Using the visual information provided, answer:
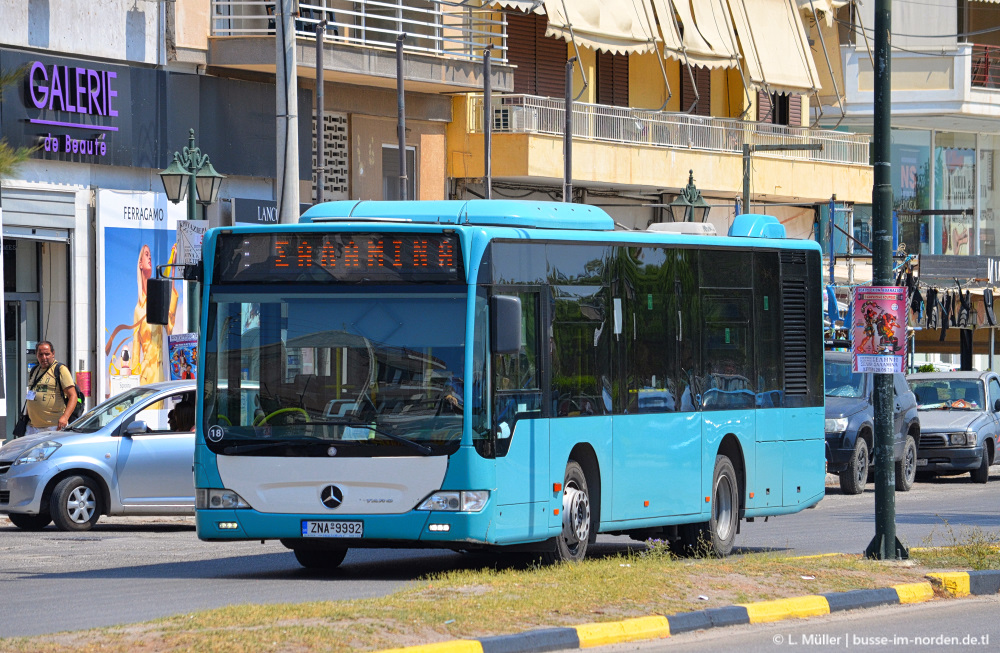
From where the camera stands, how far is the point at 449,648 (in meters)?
9.01

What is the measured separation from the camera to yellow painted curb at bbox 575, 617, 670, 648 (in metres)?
9.85

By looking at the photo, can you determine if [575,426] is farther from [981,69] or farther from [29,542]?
[981,69]

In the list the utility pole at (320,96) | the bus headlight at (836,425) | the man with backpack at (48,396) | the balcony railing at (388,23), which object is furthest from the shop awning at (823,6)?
the man with backpack at (48,396)

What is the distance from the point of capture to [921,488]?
88.3ft

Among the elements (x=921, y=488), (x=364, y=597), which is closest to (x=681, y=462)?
(x=364, y=597)

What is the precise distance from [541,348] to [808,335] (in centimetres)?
434

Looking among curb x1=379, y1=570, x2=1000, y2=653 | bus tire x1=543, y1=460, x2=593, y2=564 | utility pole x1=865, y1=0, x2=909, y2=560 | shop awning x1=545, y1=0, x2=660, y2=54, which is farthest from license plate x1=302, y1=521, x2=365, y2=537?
shop awning x1=545, y1=0, x2=660, y2=54

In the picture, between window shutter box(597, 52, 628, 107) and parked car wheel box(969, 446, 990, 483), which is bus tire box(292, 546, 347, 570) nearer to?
parked car wheel box(969, 446, 990, 483)

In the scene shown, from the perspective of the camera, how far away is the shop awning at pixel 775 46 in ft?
129

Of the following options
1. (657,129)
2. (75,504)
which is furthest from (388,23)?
(75,504)

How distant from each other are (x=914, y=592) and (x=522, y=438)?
117 inches

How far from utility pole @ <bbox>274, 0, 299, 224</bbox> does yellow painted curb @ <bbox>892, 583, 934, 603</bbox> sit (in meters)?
12.6

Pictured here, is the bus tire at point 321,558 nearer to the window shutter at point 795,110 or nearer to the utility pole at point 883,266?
the utility pole at point 883,266

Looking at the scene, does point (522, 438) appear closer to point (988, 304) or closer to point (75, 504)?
point (75, 504)
